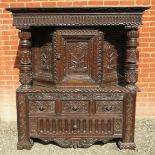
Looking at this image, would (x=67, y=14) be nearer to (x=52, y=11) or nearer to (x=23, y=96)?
(x=52, y=11)

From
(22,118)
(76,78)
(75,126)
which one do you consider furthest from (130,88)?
(22,118)

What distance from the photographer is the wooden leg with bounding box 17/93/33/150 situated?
3838mm

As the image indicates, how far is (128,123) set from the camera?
3859 mm

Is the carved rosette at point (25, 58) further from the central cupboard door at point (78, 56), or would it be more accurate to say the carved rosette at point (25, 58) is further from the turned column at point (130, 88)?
the turned column at point (130, 88)

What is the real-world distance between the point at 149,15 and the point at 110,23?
1.17 meters

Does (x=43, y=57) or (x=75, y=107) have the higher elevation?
(x=43, y=57)

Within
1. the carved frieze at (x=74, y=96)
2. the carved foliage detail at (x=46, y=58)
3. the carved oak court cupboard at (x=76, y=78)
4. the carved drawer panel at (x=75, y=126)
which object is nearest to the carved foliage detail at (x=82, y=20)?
the carved oak court cupboard at (x=76, y=78)

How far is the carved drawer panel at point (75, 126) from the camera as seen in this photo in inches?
154

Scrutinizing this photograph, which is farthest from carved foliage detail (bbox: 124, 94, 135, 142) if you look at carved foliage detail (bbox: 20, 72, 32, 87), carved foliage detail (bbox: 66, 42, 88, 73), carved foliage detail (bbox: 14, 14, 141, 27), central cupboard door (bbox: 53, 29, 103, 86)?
carved foliage detail (bbox: 20, 72, 32, 87)

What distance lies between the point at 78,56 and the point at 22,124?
1.13 meters

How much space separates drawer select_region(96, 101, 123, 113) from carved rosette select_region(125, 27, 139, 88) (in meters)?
0.27

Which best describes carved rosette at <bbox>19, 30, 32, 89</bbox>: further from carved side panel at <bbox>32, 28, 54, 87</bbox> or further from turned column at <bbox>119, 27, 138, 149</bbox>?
turned column at <bbox>119, 27, 138, 149</bbox>

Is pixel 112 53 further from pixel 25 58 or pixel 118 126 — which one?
pixel 25 58

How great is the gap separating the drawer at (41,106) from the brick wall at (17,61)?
1.01m
